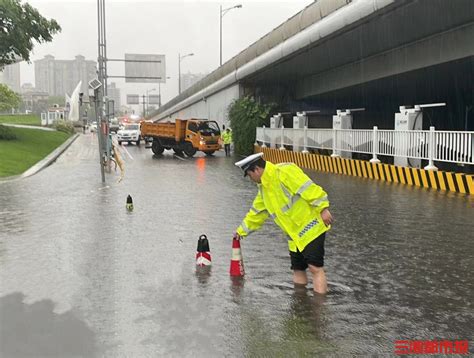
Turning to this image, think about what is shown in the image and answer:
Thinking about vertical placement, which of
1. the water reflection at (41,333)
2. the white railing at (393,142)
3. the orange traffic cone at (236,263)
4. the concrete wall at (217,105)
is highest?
the concrete wall at (217,105)

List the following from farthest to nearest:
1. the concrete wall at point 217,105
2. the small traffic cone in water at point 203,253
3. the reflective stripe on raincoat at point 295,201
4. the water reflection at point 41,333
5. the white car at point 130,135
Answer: the white car at point 130,135
the concrete wall at point 217,105
the small traffic cone in water at point 203,253
the reflective stripe on raincoat at point 295,201
the water reflection at point 41,333

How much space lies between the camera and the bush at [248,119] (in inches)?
1258

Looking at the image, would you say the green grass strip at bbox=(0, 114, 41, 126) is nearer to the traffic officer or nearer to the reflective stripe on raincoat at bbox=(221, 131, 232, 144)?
the reflective stripe on raincoat at bbox=(221, 131, 232, 144)

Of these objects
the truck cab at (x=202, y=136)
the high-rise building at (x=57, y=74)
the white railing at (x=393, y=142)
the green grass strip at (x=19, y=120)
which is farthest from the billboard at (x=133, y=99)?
the white railing at (x=393, y=142)

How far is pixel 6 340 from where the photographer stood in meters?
4.19

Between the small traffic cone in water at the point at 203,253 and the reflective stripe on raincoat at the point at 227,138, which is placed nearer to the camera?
the small traffic cone in water at the point at 203,253

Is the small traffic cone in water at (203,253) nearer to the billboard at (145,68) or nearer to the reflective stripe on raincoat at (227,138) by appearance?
the reflective stripe on raincoat at (227,138)

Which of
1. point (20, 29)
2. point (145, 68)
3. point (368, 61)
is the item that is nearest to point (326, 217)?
point (368, 61)

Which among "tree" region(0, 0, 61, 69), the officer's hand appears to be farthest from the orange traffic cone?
"tree" region(0, 0, 61, 69)

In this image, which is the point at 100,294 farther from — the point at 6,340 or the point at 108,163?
the point at 108,163

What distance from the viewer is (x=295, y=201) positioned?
5.05m

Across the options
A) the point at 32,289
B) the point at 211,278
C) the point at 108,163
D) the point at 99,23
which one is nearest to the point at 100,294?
the point at 32,289

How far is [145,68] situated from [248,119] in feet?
44.9

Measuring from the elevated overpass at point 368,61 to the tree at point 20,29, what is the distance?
11434mm
